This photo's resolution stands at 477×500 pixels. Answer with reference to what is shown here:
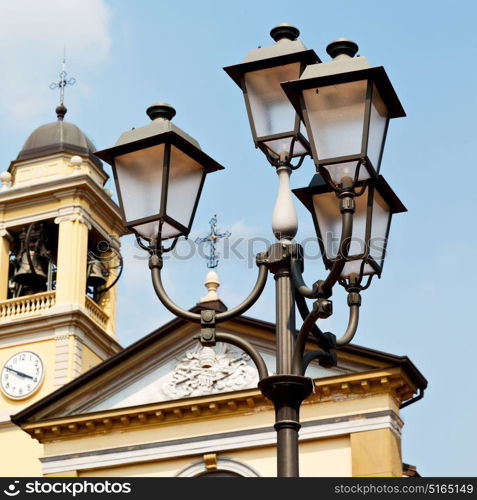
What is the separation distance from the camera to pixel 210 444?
20.8m

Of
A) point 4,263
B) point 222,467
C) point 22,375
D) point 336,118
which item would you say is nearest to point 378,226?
point 336,118

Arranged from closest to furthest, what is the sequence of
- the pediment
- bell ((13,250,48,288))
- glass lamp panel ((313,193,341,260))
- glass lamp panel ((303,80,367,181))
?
glass lamp panel ((303,80,367,181)) < glass lamp panel ((313,193,341,260)) < the pediment < bell ((13,250,48,288))

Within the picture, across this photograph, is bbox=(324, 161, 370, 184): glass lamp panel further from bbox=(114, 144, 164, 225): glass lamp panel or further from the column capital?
the column capital

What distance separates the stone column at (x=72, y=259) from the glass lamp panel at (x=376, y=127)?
78.3ft

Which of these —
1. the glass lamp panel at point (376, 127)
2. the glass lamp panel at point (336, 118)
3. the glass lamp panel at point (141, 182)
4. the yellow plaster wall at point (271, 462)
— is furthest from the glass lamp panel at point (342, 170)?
the yellow plaster wall at point (271, 462)

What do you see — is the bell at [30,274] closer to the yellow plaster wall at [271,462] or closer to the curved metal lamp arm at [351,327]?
the yellow plaster wall at [271,462]

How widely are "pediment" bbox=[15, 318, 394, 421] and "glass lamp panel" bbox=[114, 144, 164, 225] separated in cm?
1284

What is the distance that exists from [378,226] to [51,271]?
982 inches

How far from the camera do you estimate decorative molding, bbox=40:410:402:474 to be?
20.0 metres

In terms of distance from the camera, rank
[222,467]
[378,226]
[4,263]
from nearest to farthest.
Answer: [378,226], [222,467], [4,263]

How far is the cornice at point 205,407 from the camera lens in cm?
2008

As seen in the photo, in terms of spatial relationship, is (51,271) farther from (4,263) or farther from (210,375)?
(210,375)

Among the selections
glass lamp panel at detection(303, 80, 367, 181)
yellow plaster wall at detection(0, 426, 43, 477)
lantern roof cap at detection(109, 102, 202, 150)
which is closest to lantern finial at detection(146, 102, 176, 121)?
lantern roof cap at detection(109, 102, 202, 150)

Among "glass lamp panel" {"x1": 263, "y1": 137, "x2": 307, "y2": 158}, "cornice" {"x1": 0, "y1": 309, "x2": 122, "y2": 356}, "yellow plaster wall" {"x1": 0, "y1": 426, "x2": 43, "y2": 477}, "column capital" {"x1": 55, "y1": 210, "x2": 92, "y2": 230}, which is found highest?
"column capital" {"x1": 55, "y1": 210, "x2": 92, "y2": 230}
